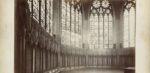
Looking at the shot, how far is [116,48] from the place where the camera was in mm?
1096

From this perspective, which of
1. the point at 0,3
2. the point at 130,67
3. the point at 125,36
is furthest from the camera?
the point at 125,36

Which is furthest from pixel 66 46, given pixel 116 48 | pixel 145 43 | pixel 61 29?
pixel 145 43

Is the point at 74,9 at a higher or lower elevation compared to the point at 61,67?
higher

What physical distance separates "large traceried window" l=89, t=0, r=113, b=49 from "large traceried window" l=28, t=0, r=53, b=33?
16 cm

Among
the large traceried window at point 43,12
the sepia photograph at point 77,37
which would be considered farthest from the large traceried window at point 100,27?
the large traceried window at point 43,12

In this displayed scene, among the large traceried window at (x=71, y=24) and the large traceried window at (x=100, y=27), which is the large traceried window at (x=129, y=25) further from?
the large traceried window at (x=71, y=24)

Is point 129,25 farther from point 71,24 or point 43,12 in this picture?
point 43,12

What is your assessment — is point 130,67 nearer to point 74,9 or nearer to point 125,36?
point 125,36

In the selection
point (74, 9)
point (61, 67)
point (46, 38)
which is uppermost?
point (74, 9)

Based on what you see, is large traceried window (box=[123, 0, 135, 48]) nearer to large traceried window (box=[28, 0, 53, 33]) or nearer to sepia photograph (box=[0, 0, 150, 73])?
sepia photograph (box=[0, 0, 150, 73])

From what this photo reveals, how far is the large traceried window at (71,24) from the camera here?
1.11m

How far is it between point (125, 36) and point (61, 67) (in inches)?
11.0

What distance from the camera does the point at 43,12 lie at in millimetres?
1109

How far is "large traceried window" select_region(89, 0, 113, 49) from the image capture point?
1163 mm
